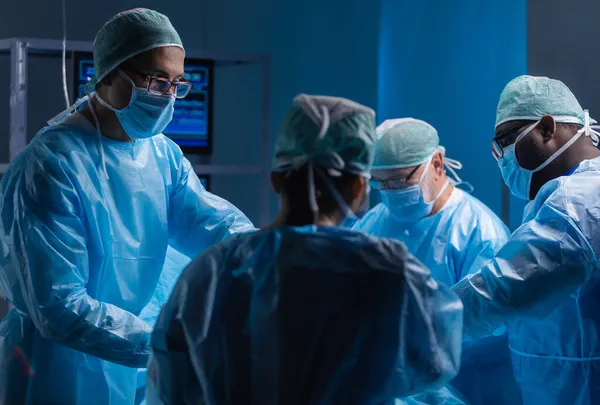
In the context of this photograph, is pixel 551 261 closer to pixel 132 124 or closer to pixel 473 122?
pixel 132 124

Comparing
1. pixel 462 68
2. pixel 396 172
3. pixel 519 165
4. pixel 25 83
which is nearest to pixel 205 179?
pixel 25 83

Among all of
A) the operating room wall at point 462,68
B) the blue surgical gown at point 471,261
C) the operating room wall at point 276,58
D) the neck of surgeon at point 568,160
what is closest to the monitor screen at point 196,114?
the operating room wall at point 276,58

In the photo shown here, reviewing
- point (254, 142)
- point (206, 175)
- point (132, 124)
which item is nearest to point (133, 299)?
point (132, 124)

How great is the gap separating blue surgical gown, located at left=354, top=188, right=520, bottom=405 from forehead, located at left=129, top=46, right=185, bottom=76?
0.95 metres

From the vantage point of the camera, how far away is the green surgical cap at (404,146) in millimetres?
2275

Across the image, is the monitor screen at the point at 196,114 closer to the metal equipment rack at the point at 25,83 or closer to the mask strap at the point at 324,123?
the metal equipment rack at the point at 25,83

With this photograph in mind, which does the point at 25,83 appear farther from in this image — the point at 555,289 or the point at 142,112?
the point at 555,289

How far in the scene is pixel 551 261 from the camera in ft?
5.61

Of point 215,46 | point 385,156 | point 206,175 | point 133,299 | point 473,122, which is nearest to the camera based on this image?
point 133,299

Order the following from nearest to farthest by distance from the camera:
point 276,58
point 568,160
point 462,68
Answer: point 568,160, point 462,68, point 276,58

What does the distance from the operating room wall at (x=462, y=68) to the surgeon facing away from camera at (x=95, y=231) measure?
65.6 inches

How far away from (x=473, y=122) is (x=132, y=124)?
6.14 feet

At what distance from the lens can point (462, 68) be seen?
338cm

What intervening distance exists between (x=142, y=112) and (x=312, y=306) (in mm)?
828
